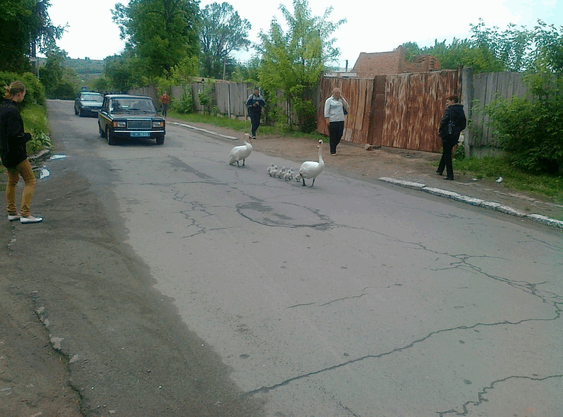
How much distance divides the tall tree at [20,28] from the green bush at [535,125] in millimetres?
22493

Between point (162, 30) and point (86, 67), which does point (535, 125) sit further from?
point (86, 67)

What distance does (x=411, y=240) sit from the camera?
6.75 m

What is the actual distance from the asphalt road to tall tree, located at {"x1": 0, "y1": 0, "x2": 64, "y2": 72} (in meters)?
20.3

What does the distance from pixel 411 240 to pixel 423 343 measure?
9.55 ft

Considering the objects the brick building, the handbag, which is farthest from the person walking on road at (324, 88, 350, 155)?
the brick building

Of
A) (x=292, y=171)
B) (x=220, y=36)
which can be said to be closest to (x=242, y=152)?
(x=292, y=171)

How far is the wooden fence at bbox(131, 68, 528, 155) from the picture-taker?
1267 centimetres

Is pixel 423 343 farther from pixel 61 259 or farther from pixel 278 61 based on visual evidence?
pixel 278 61

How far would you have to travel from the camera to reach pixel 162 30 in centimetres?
4625

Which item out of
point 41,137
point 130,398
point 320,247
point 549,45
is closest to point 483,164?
point 549,45

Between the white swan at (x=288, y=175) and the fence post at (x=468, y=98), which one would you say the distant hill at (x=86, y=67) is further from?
the white swan at (x=288, y=175)

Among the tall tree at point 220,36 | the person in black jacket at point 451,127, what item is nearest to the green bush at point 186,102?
the person in black jacket at point 451,127

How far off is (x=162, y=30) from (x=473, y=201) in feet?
141

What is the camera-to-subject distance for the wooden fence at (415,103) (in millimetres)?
12672
